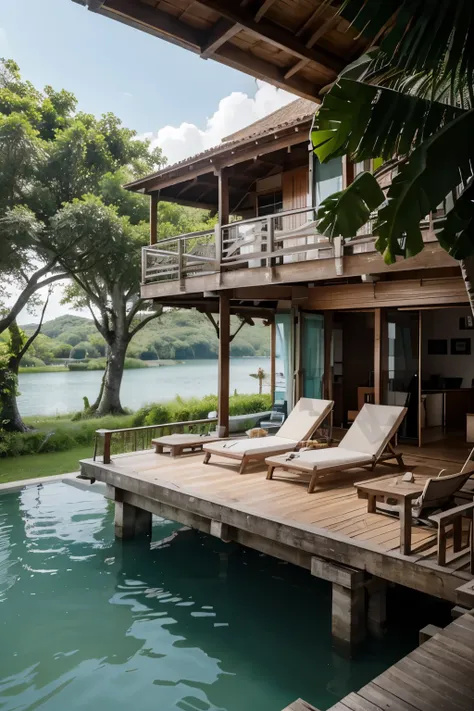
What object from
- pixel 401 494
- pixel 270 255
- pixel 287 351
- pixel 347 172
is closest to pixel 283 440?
pixel 287 351

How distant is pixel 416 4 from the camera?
3.32 metres

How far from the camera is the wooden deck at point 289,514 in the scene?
5105 millimetres

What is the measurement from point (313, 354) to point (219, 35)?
8371 millimetres

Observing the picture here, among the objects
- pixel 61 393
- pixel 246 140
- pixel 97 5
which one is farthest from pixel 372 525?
pixel 61 393

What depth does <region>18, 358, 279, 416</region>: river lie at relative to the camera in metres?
25.8

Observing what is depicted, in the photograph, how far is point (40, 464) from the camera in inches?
592

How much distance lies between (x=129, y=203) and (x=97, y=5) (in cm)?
1813

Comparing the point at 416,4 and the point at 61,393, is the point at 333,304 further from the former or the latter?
the point at 61,393

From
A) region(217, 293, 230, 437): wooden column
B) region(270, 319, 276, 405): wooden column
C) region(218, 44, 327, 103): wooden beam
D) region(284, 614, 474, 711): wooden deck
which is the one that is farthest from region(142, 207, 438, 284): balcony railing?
region(284, 614, 474, 711): wooden deck

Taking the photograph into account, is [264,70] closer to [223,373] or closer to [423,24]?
[423,24]

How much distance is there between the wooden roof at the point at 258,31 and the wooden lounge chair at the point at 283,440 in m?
5.64

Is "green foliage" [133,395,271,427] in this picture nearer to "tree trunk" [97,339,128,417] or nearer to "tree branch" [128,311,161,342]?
"tree trunk" [97,339,128,417]

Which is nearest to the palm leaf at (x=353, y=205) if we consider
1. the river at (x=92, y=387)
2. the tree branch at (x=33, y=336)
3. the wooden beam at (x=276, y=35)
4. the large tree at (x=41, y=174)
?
the wooden beam at (x=276, y=35)

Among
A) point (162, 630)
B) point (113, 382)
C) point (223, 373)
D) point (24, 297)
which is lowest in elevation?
point (162, 630)
